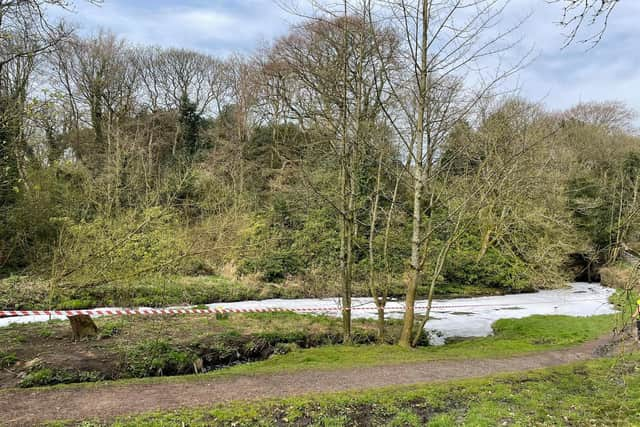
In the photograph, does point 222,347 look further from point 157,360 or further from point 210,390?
point 210,390

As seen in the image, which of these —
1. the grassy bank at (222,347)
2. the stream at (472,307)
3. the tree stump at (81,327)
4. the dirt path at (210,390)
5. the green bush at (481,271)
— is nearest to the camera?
the dirt path at (210,390)

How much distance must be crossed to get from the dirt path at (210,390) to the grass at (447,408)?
1.27 ft

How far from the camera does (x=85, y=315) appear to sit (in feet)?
28.7

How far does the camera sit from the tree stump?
8.59m

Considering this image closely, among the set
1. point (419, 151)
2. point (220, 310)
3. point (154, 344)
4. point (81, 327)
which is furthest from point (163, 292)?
point (419, 151)

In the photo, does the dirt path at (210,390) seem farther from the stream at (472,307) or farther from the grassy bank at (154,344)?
the stream at (472,307)

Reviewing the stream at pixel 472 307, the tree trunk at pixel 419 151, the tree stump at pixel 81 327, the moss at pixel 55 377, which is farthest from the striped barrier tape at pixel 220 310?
the tree trunk at pixel 419 151

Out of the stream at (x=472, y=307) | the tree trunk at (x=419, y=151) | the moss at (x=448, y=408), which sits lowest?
the stream at (x=472, y=307)

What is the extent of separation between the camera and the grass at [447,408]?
477cm

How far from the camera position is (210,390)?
5.96 metres

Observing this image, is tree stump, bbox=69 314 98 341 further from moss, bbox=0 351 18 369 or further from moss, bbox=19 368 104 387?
moss, bbox=19 368 104 387

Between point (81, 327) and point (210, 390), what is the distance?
4178 mm

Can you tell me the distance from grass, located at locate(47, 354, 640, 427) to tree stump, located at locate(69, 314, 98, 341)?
4533mm

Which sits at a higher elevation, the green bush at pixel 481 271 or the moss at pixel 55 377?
the green bush at pixel 481 271
